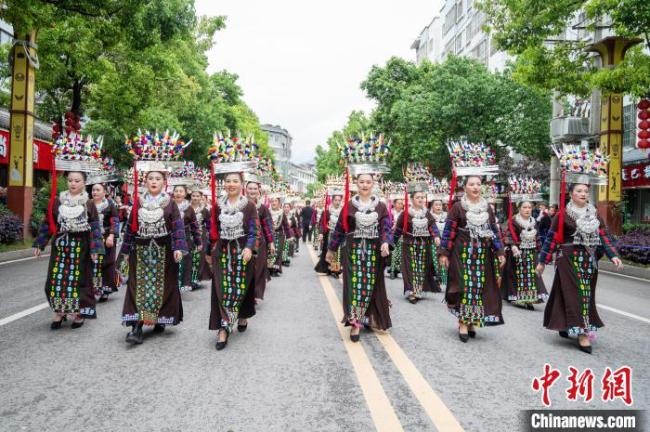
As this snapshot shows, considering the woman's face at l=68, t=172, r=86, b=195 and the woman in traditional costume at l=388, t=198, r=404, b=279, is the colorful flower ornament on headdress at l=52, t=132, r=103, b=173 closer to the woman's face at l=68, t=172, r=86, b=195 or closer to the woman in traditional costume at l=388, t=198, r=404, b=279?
the woman's face at l=68, t=172, r=86, b=195

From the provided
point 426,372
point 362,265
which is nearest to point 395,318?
point 362,265

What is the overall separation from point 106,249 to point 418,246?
5.36m

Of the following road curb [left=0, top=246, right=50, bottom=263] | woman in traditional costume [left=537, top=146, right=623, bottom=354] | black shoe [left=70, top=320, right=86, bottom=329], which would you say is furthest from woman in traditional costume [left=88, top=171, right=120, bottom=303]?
road curb [left=0, top=246, right=50, bottom=263]

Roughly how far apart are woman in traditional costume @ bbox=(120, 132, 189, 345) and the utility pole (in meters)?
13.9

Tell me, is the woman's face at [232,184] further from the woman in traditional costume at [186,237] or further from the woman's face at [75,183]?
the woman in traditional costume at [186,237]

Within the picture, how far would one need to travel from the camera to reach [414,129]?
1041 inches

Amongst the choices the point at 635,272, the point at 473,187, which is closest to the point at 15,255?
the point at 473,187

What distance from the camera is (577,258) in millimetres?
6305

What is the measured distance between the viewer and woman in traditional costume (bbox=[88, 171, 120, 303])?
823 centimetres

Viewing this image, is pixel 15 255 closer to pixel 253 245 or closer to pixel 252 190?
pixel 252 190

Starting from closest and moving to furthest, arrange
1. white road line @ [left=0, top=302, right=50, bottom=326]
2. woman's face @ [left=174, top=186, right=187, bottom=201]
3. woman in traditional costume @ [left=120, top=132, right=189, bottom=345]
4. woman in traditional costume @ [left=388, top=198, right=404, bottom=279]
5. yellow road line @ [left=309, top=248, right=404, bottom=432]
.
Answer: yellow road line @ [left=309, top=248, right=404, bottom=432], woman in traditional costume @ [left=120, top=132, right=189, bottom=345], white road line @ [left=0, top=302, right=50, bottom=326], woman's face @ [left=174, top=186, right=187, bottom=201], woman in traditional costume @ [left=388, top=198, right=404, bottom=279]

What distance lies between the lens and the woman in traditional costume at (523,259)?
29.4 feet

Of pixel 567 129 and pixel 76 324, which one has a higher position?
pixel 567 129

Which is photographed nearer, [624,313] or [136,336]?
[136,336]
